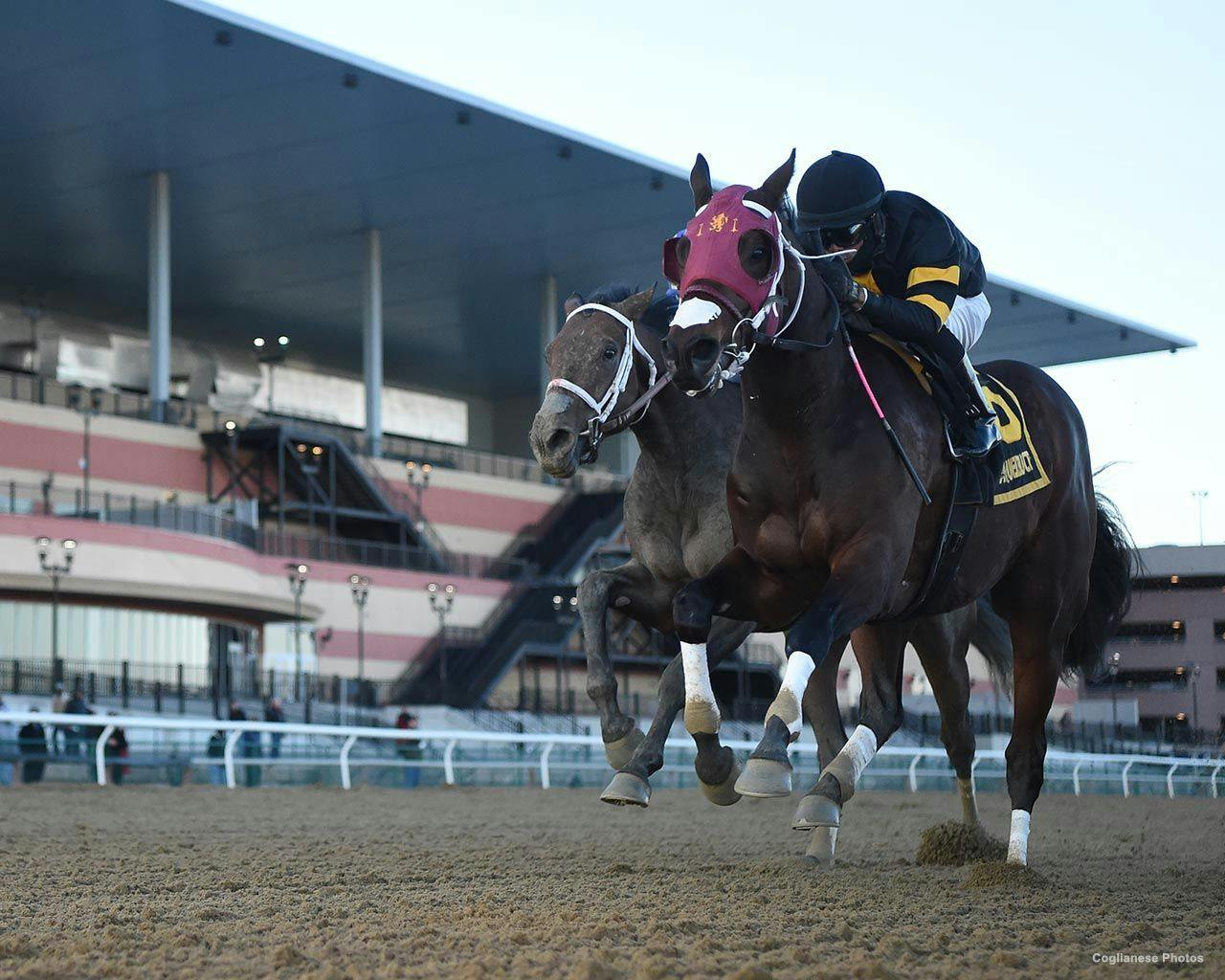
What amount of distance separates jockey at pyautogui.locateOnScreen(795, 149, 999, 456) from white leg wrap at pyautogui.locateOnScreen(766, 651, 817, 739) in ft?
4.05

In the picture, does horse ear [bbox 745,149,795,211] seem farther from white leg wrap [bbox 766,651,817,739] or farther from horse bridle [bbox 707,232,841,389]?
white leg wrap [bbox 766,651,817,739]

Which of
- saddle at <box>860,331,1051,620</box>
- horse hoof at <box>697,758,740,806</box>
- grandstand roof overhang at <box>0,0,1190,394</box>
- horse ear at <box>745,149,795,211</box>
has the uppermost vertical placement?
grandstand roof overhang at <box>0,0,1190,394</box>

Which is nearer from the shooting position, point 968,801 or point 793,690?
point 793,690

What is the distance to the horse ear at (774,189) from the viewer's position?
16.9ft

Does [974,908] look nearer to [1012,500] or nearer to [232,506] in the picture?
[1012,500]

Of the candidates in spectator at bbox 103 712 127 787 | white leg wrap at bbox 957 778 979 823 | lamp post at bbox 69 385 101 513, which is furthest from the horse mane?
lamp post at bbox 69 385 101 513

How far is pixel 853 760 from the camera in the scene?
Result: 5.12 metres

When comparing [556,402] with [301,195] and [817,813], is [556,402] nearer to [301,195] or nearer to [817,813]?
[817,813]

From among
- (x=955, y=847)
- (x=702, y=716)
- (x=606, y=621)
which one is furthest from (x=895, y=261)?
(x=955, y=847)

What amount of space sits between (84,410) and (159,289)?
329 centimetres

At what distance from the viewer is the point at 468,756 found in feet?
61.6

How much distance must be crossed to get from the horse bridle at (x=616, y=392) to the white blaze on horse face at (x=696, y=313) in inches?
45.8

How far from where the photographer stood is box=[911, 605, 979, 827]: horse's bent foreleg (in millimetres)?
7801

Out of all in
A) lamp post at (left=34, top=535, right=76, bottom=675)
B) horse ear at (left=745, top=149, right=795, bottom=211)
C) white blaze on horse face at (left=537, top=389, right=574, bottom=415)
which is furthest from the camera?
lamp post at (left=34, top=535, right=76, bottom=675)
